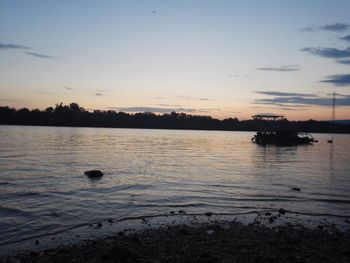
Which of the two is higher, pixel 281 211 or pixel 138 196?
pixel 281 211

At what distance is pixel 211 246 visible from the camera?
1341cm

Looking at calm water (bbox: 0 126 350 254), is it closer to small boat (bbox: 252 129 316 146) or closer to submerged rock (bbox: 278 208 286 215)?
submerged rock (bbox: 278 208 286 215)

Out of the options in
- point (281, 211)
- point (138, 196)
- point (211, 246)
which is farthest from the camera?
point (138, 196)

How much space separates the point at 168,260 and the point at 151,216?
7.44 meters

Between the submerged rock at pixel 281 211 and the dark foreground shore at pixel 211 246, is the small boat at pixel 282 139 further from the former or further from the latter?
the dark foreground shore at pixel 211 246

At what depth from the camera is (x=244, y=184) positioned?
3177cm

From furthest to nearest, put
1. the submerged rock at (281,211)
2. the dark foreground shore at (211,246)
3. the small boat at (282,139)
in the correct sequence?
1. the small boat at (282,139)
2. the submerged rock at (281,211)
3. the dark foreground shore at (211,246)

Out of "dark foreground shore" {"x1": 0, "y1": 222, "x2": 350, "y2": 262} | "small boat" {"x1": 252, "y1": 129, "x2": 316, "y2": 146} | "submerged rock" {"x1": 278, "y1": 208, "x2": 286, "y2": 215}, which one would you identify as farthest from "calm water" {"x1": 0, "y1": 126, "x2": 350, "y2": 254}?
"small boat" {"x1": 252, "y1": 129, "x2": 316, "y2": 146}

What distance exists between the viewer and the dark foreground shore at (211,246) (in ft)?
39.2

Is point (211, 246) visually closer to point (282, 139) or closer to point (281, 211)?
point (281, 211)

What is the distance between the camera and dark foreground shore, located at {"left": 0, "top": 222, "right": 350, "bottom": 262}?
11945 mm

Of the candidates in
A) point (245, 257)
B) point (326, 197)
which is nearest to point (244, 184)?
point (326, 197)

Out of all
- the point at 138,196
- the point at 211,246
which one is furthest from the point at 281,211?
the point at 138,196

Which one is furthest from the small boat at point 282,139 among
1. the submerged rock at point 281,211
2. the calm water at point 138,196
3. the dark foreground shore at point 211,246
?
the dark foreground shore at point 211,246
